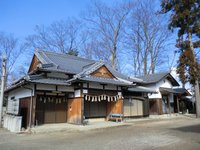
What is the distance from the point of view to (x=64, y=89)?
50.5 feet

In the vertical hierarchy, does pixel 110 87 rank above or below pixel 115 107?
above

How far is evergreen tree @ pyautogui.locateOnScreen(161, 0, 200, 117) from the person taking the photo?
18297mm

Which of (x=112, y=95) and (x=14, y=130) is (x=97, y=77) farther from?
(x=14, y=130)

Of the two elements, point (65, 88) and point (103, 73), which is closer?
point (65, 88)

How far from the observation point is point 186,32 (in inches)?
802

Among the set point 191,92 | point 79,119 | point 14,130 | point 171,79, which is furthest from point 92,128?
point 191,92

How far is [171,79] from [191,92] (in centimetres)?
600

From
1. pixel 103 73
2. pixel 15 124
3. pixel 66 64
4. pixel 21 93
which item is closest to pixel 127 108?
pixel 103 73

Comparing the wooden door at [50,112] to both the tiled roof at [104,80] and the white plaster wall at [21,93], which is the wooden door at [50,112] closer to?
the white plaster wall at [21,93]

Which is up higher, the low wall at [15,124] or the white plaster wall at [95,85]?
the white plaster wall at [95,85]

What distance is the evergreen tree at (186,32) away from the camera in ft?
60.0

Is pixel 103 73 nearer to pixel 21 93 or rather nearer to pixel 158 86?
pixel 21 93

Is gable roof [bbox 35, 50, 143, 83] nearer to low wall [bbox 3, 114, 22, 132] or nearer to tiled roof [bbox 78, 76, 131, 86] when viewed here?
tiled roof [bbox 78, 76, 131, 86]

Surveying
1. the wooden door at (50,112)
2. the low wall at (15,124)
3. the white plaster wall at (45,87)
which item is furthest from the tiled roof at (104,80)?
the low wall at (15,124)
